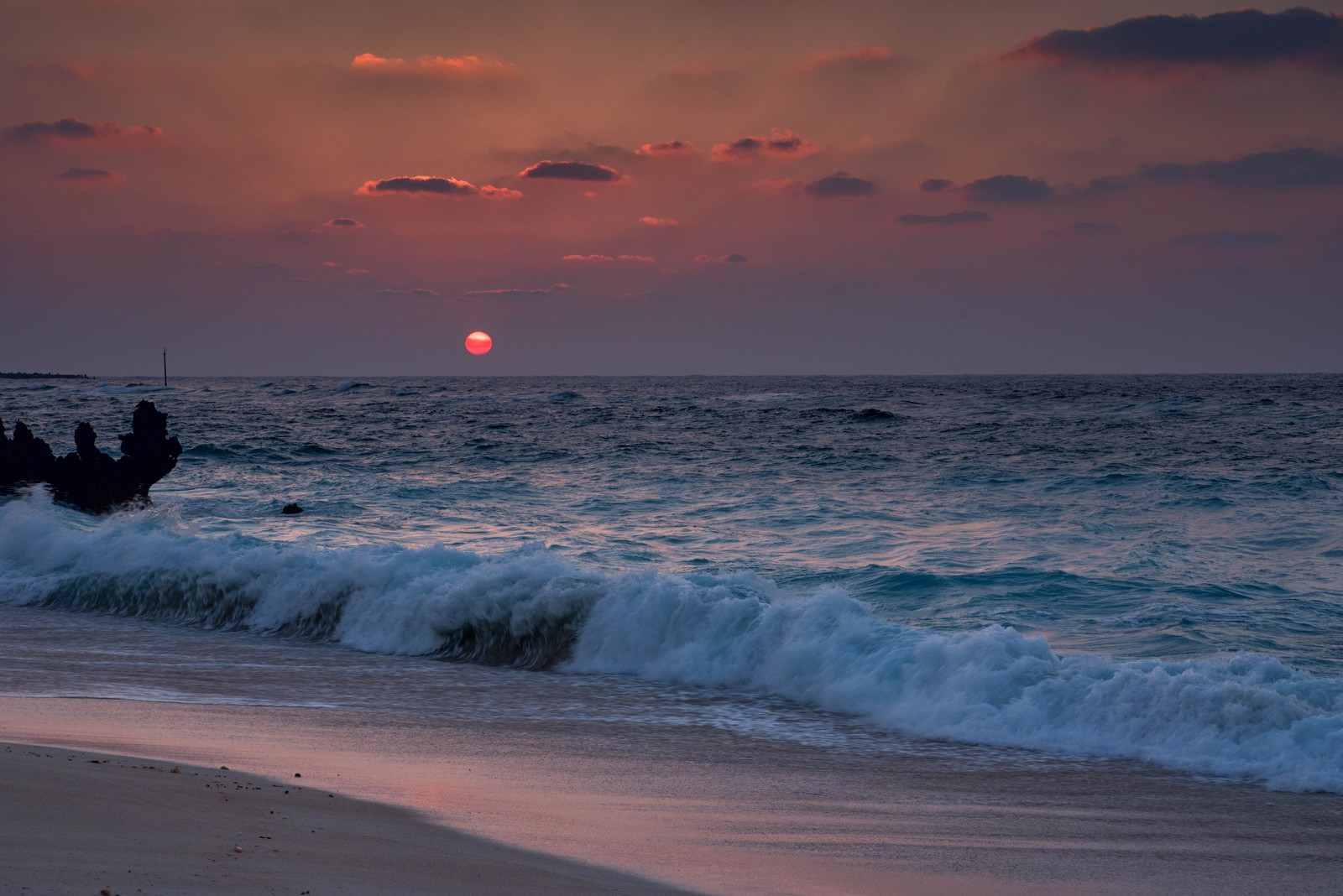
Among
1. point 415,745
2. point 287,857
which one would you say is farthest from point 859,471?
point 287,857

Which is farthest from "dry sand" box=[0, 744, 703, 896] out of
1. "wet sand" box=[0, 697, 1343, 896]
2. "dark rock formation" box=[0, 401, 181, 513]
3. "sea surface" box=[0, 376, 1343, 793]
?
"dark rock formation" box=[0, 401, 181, 513]

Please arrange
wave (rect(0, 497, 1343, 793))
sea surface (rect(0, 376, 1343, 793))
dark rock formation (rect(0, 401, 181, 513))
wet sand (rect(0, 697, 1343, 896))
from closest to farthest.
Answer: wet sand (rect(0, 697, 1343, 896)), wave (rect(0, 497, 1343, 793)), sea surface (rect(0, 376, 1343, 793)), dark rock formation (rect(0, 401, 181, 513))

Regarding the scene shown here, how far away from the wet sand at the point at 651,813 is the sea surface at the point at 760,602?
2.44 feet

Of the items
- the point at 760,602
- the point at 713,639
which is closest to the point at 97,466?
the point at 713,639

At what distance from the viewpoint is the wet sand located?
505 cm

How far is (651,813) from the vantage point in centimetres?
627

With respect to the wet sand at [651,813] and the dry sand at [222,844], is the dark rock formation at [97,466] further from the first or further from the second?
the dry sand at [222,844]

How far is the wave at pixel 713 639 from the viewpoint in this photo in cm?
803

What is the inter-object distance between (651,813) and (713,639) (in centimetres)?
494

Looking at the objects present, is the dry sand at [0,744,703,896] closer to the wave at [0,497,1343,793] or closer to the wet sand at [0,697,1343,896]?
the wet sand at [0,697,1343,896]

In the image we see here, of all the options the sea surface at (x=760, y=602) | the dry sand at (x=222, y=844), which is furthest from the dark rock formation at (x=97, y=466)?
the dry sand at (x=222, y=844)

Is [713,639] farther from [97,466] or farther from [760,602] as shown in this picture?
[97,466]

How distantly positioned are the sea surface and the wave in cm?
3

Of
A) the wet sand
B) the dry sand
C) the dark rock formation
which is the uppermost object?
the dark rock formation
